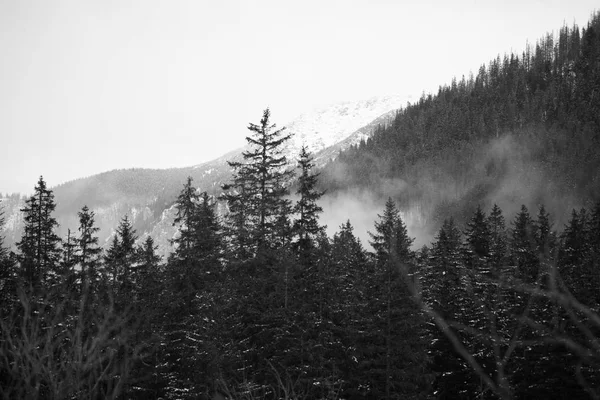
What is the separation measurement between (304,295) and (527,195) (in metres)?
114

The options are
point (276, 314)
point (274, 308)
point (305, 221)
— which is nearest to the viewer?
point (276, 314)

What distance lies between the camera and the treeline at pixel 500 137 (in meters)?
124

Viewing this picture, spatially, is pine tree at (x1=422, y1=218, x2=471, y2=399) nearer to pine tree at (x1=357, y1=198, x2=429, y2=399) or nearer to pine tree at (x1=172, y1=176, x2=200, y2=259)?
pine tree at (x1=357, y1=198, x2=429, y2=399)

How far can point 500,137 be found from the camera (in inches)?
5965

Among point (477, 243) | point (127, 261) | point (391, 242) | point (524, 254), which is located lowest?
point (524, 254)

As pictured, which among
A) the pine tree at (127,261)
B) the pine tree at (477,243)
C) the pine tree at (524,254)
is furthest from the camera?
the pine tree at (477,243)

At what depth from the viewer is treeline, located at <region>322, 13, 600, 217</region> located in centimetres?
12400

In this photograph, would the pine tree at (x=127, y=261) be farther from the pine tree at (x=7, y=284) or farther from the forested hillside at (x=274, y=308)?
the pine tree at (x=7, y=284)

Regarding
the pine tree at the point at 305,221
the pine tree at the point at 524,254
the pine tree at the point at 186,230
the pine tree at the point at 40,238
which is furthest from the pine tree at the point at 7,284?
the pine tree at the point at 524,254

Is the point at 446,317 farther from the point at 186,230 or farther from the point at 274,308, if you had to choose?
the point at 186,230

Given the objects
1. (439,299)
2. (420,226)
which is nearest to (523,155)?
(420,226)

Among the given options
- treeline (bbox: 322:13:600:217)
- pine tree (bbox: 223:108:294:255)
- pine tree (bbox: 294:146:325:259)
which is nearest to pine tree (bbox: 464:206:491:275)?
pine tree (bbox: 294:146:325:259)

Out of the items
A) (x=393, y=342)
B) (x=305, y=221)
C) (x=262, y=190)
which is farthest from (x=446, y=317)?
(x=262, y=190)

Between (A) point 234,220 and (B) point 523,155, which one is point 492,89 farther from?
(A) point 234,220
